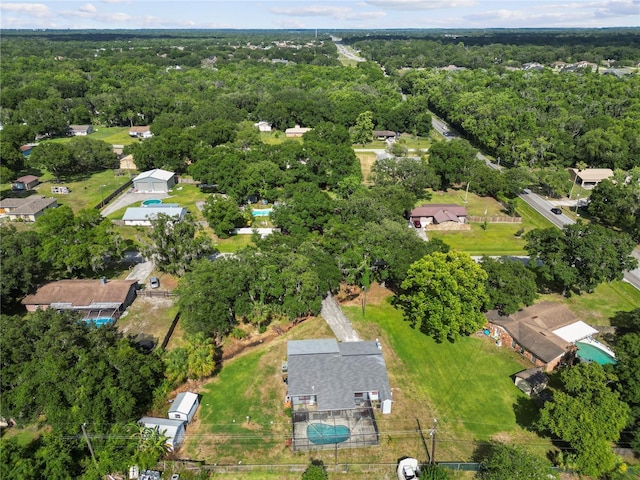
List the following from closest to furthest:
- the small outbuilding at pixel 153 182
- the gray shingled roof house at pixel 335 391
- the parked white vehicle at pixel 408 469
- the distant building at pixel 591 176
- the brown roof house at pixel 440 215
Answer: the parked white vehicle at pixel 408 469 < the gray shingled roof house at pixel 335 391 < the brown roof house at pixel 440 215 < the small outbuilding at pixel 153 182 < the distant building at pixel 591 176

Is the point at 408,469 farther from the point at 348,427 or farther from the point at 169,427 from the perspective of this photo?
the point at 169,427

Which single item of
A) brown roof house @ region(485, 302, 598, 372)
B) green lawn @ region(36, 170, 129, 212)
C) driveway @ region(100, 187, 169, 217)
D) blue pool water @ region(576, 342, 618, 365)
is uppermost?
brown roof house @ region(485, 302, 598, 372)

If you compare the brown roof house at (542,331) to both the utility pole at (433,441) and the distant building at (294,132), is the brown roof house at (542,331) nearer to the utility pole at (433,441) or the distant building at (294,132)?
the utility pole at (433,441)

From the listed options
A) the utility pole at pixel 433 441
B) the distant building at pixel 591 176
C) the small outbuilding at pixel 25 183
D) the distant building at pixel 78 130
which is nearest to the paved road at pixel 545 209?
the distant building at pixel 591 176

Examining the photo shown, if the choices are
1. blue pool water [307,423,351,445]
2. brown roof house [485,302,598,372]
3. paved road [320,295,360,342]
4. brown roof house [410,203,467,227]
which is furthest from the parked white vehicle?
brown roof house [410,203,467,227]

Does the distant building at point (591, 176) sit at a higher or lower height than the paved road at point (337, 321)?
higher

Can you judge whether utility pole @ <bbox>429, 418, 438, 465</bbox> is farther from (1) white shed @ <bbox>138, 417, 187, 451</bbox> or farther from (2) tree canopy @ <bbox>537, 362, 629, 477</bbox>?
(1) white shed @ <bbox>138, 417, 187, 451</bbox>

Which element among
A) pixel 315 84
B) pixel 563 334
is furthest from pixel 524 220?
pixel 315 84
